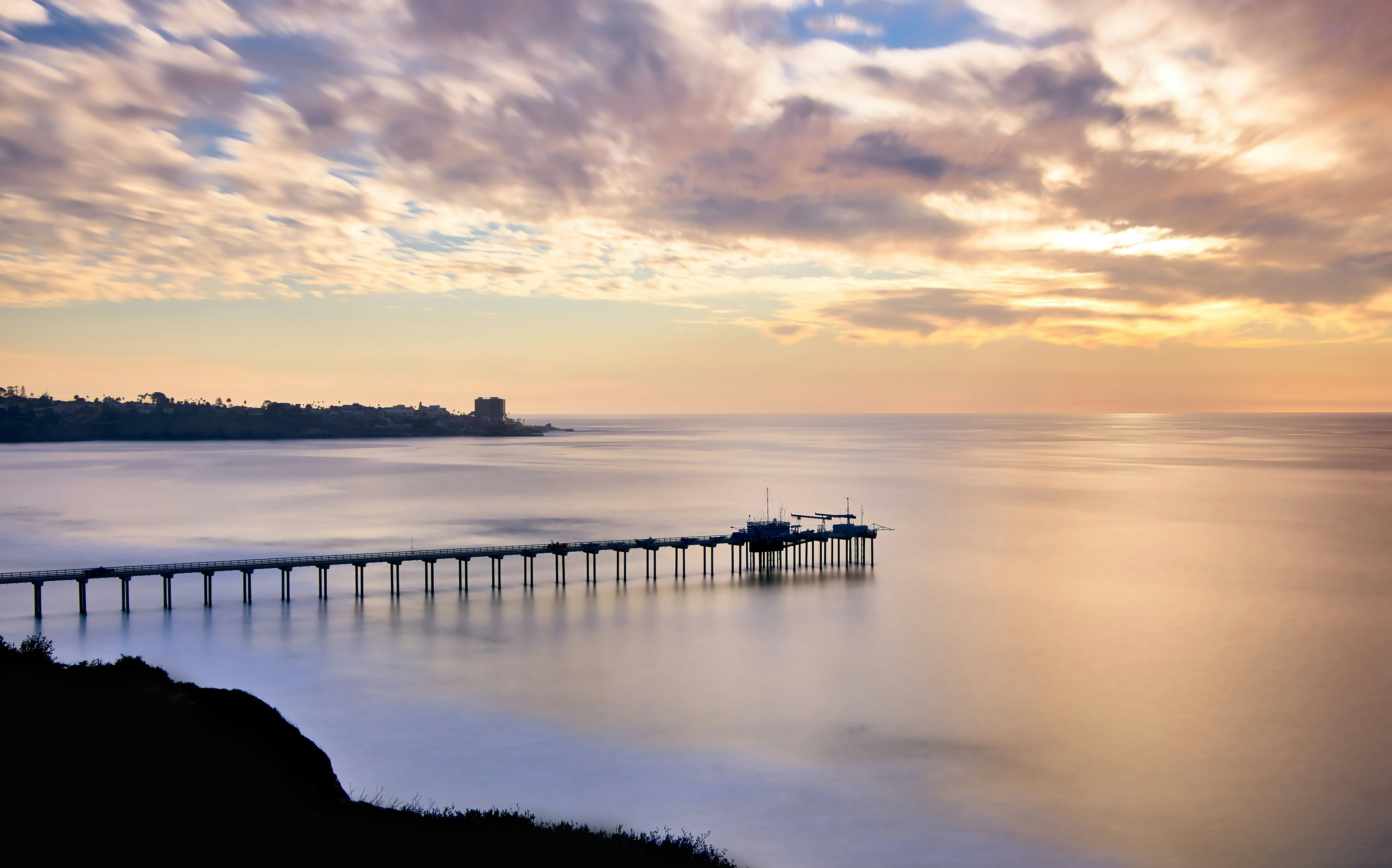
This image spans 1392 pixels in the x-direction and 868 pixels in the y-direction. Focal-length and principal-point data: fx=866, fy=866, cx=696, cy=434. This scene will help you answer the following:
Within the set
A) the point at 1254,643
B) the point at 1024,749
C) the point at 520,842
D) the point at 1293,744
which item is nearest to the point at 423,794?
the point at 520,842

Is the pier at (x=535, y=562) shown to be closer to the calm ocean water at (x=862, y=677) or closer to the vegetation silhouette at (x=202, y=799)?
the calm ocean water at (x=862, y=677)

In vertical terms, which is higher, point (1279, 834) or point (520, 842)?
point (520, 842)

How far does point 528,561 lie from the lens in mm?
55750

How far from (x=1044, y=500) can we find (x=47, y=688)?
325 ft

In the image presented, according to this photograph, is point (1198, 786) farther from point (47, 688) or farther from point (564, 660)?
A: point (47, 688)

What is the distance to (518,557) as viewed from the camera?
64.8 metres

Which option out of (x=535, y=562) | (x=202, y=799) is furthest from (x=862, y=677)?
(x=535, y=562)

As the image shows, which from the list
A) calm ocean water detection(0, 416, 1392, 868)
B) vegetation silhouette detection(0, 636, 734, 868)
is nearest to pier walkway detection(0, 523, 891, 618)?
calm ocean water detection(0, 416, 1392, 868)

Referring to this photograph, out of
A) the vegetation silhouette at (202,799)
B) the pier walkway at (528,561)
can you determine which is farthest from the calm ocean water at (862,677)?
the vegetation silhouette at (202,799)

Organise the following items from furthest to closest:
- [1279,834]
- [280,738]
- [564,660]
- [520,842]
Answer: [564,660], [1279,834], [280,738], [520,842]

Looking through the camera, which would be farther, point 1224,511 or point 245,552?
point 1224,511

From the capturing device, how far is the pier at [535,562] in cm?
4572

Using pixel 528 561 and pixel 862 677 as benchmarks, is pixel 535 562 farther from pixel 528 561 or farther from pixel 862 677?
pixel 862 677

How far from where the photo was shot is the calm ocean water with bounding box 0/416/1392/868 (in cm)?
2420
